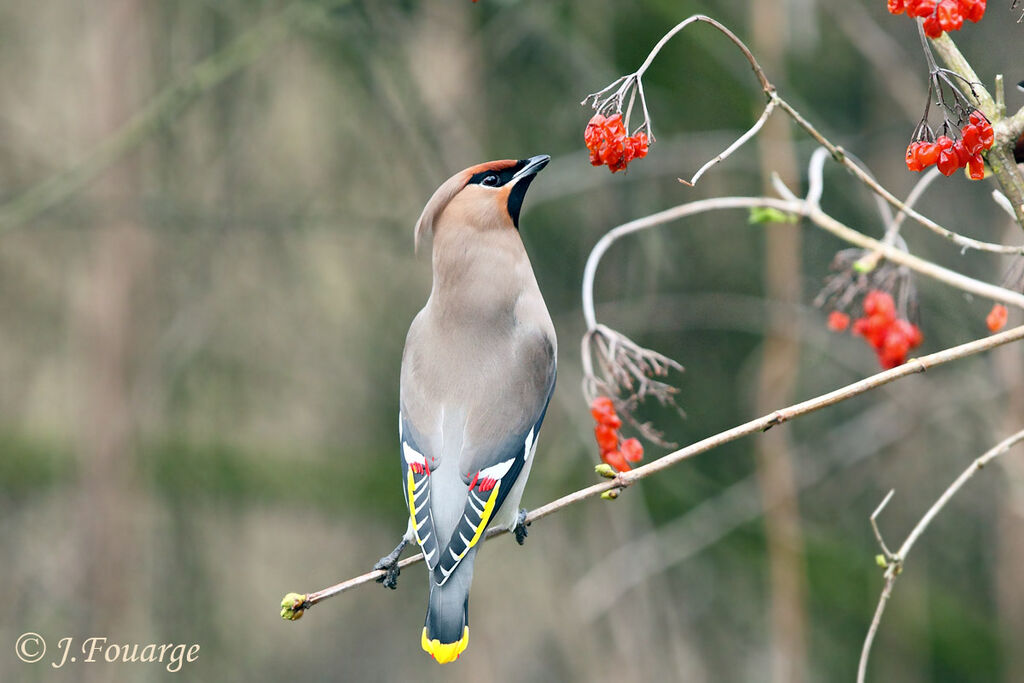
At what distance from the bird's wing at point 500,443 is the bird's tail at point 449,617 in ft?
0.10

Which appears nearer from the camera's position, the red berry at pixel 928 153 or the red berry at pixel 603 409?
the red berry at pixel 928 153

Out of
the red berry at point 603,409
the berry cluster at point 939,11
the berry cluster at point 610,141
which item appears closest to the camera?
the berry cluster at point 939,11

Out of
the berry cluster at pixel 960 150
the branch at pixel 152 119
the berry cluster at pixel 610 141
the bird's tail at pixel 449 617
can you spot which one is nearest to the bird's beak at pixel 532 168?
the berry cluster at pixel 610 141

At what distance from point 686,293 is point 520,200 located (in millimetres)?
1890

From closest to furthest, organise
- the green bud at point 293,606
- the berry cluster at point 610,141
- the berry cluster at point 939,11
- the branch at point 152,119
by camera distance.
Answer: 1. the berry cluster at point 939,11
2. the berry cluster at point 610,141
3. the green bud at point 293,606
4. the branch at point 152,119

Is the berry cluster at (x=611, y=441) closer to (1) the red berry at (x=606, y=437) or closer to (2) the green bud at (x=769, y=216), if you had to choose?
(1) the red berry at (x=606, y=437)

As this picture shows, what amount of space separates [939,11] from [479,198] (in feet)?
5.24

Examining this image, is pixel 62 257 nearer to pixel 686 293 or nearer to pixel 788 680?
pixel 686 293

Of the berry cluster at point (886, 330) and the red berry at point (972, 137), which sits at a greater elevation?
the red berry at point (972, 137)

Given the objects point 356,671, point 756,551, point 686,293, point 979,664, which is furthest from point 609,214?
point 356,671

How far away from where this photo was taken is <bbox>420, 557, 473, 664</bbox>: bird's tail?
101 inches

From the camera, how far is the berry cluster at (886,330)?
94.7 inches

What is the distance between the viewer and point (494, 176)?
2943 millimetres

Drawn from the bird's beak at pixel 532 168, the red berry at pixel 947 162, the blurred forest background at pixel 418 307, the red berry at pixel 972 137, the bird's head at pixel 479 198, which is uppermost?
the red berry at pixel 972 137
